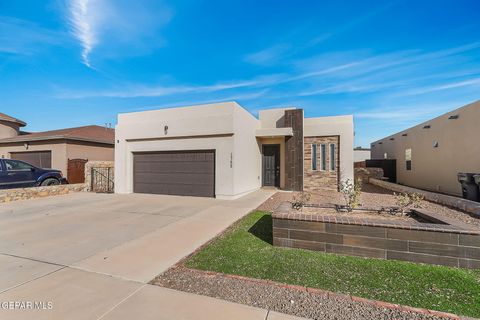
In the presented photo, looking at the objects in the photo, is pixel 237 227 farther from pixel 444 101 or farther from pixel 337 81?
pixel 444 101

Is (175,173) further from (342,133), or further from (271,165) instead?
(342,133)

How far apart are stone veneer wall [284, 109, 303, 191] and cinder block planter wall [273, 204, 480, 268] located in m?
7.94

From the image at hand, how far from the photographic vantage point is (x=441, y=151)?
34.0 ft

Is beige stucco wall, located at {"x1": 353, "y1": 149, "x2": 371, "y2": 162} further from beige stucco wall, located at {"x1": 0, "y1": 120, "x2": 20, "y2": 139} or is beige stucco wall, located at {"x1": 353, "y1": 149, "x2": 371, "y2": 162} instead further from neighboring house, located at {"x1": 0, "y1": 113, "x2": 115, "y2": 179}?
beige stucco wall, located at {"x1": 0, "y1": 120, "x2": 20, "y2": 139}

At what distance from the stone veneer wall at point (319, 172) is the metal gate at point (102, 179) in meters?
11.2

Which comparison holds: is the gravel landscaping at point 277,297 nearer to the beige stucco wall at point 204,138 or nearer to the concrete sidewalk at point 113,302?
the concrete sidewalk at point 113,302

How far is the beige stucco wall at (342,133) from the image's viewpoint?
1193 cm

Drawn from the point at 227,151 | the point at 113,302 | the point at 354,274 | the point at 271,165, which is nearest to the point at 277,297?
the point at 354,274

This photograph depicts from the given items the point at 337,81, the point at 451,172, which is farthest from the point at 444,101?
the point at 337,81

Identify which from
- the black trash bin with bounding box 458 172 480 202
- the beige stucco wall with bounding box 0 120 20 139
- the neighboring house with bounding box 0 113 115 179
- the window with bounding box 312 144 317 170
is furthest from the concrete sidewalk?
the beige stucco wall with bounding box 0 120 20 139

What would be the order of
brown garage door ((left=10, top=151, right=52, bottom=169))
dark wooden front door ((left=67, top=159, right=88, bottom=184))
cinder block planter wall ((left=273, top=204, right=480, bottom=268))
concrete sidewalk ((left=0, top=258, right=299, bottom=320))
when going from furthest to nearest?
brown garage door ((left=10, top=151, right=52, bottom=169)) → dark wooden front door ((left=67, top=159, right=88, bottom=184)) → cinder block planter wall ((left=273, top=204, right=480, bottom=268)) → concrete sidewalk ((left=0, top=258, right=299, bottom=320))

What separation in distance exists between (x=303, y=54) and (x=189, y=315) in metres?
10.5

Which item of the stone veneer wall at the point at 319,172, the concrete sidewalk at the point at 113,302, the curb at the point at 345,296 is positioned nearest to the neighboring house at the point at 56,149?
the concrete sidewalk at the point at 113,302

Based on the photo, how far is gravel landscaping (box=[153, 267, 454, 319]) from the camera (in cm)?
229
